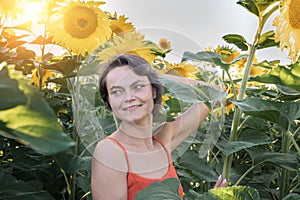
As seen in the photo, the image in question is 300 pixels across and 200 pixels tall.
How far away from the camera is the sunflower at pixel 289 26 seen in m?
1.23

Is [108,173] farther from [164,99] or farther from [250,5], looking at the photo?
[250,5]

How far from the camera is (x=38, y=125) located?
22 centimetres

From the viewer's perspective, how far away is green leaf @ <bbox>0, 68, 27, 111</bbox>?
0.72 feet

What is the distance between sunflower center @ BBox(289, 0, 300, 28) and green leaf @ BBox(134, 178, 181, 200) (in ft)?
1.84

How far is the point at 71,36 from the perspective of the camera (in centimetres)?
129

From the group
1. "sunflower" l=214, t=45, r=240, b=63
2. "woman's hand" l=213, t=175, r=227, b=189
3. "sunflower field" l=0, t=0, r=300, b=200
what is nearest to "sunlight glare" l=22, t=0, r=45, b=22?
"sunflower field" l=0, t=0, r=300, b=200

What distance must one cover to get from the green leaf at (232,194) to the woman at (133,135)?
255 millimetres

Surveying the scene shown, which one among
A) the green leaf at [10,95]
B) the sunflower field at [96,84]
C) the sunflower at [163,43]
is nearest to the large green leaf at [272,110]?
the sunflower field at [96,84]

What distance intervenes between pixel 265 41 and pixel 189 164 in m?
0.42

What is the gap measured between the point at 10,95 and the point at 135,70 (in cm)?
75

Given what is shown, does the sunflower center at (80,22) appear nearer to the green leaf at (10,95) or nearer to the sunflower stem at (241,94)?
the sunflower stem at (241,94)

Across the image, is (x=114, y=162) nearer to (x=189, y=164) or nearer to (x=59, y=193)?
(x=189, y=164)

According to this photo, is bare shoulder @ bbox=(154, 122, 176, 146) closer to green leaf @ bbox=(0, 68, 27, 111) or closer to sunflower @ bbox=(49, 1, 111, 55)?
sunflower @ bbox=(49, 1, 111, 55)

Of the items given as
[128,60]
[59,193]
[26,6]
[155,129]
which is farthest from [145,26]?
[59,193]
